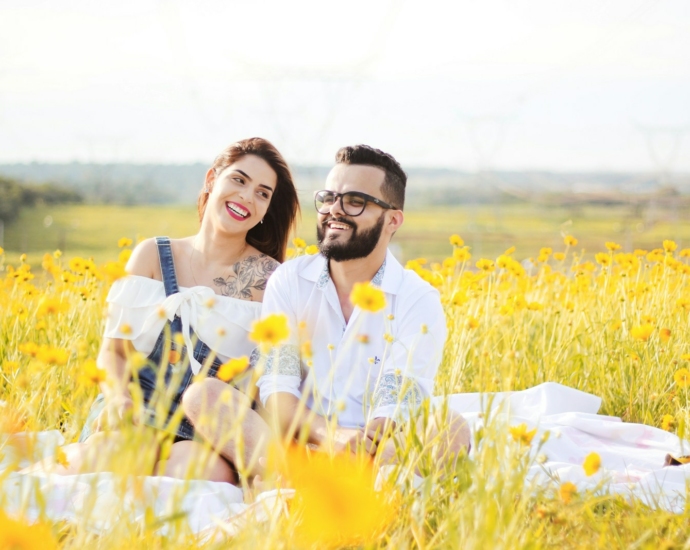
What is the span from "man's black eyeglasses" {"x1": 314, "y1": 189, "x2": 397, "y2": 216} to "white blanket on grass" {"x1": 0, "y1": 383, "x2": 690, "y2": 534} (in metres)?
0.86

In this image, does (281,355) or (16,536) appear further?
(281,355)

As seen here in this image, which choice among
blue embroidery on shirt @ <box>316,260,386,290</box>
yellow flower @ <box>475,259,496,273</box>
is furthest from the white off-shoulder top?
yellow flower @ <box>475,259,496,273</box>

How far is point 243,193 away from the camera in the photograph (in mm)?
3061

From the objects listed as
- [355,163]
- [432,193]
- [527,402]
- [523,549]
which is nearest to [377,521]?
[523,549]

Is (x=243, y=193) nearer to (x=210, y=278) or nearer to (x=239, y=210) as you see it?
(x=239, y=210)

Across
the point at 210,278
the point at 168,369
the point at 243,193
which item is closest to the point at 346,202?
the point at 243,193

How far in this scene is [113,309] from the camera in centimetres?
293

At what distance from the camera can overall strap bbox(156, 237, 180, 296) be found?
3.03m

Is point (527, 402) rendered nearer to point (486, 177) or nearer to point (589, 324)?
point (589, 324)

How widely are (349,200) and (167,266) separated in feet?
2.79

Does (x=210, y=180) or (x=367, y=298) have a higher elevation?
(x=210, y=180)

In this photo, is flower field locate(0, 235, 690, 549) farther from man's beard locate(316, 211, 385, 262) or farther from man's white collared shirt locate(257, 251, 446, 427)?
man's beard locate(316, 211, 385, 262)

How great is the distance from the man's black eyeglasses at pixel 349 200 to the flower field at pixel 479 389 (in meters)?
0.52

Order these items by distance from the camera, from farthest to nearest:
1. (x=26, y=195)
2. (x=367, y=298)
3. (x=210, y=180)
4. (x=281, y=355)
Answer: (x=26, y=195)
(x=210, y=180)
(x=281, y=355)
(x=367, y=298)
